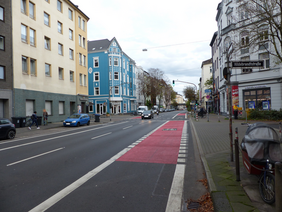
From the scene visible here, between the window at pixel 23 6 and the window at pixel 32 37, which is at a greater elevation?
the window at pixel 23 6

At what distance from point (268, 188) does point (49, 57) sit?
91.5ft

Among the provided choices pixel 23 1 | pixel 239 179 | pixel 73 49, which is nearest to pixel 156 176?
pixel 239 179

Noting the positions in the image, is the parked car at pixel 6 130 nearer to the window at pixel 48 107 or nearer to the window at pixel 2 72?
the window at pixel 2 72

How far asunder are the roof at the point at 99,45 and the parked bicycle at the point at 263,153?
169ft

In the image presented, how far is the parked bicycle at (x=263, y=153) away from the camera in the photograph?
3.88 meters

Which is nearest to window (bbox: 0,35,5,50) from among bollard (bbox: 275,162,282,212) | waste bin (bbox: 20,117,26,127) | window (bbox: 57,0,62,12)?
waste bin (bbox: 20,117,26,127)

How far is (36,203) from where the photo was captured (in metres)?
4.12

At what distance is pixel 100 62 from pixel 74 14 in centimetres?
2019

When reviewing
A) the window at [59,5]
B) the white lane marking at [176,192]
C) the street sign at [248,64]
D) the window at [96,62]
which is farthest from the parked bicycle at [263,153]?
the window at [96,62]

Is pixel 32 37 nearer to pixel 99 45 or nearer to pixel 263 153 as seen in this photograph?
pixel 263 153

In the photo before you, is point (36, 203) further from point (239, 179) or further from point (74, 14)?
point (74, 14)

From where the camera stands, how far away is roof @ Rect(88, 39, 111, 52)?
53787 millimetres

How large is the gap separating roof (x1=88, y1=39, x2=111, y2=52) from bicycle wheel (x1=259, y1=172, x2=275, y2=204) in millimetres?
52109

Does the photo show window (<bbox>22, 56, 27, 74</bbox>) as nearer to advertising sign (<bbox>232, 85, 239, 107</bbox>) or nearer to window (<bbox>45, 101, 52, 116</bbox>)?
window (<bbox>45, 101, 52, 116</bbox>)
